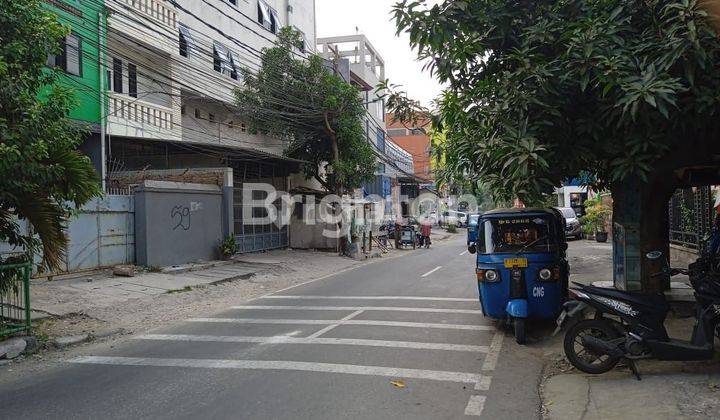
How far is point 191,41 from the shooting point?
67.3ft

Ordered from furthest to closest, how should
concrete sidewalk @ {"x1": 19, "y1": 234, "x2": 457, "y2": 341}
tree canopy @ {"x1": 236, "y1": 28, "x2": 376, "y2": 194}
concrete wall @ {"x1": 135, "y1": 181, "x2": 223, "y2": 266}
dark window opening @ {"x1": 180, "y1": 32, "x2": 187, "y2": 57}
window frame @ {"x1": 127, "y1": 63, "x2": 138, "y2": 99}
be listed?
1. tree canopy @ {"x1": 236, "y1": 28, "x2": 376, "y2": 194}
2. dark window opening @ {"x1": 180, "y1": 32, "x2": 187, "y2": 57}
3. window frame @ {"x1": 127, "y1": 63, "x2": 138, "y2": 99}
4. concrete wall @ {"x1": 135, "y1": 181, "x2": 223, "y2": 266}
5. concrete sidewalk @ {"x1": 19, "y1": 234, "x2": 457, "y2": 341}

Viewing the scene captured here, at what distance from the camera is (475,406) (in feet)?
17.1

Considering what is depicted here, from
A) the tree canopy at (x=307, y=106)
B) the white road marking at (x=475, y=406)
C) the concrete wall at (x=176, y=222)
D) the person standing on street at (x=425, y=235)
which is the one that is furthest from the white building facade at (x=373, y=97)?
the white road marking at (x=475, y=406)

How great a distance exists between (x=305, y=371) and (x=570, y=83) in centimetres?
460

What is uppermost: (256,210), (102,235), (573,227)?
(256,210)

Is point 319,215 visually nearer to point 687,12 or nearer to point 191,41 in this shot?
point 191,41

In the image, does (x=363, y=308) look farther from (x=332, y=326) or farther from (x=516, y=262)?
(x=516, y=262)

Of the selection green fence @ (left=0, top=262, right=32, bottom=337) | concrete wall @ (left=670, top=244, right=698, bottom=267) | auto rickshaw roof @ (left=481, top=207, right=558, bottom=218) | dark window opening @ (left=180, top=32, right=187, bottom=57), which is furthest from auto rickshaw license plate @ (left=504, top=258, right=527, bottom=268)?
dark window opening @ (left=180, top=32, right=187, bottom=57)

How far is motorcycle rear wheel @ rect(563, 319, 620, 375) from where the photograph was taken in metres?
5.98

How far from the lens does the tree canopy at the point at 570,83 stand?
5.69 metres

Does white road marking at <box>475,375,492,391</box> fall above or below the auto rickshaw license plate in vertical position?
below

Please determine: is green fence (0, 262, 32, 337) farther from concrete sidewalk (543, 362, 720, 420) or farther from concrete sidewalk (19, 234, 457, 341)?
concrete sidewalk (543, 362, 720, 420)

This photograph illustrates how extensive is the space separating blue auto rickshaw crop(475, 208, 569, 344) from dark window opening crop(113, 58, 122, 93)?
44.4ft

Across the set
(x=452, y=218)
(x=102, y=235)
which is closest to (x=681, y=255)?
(x=102, y=235)
